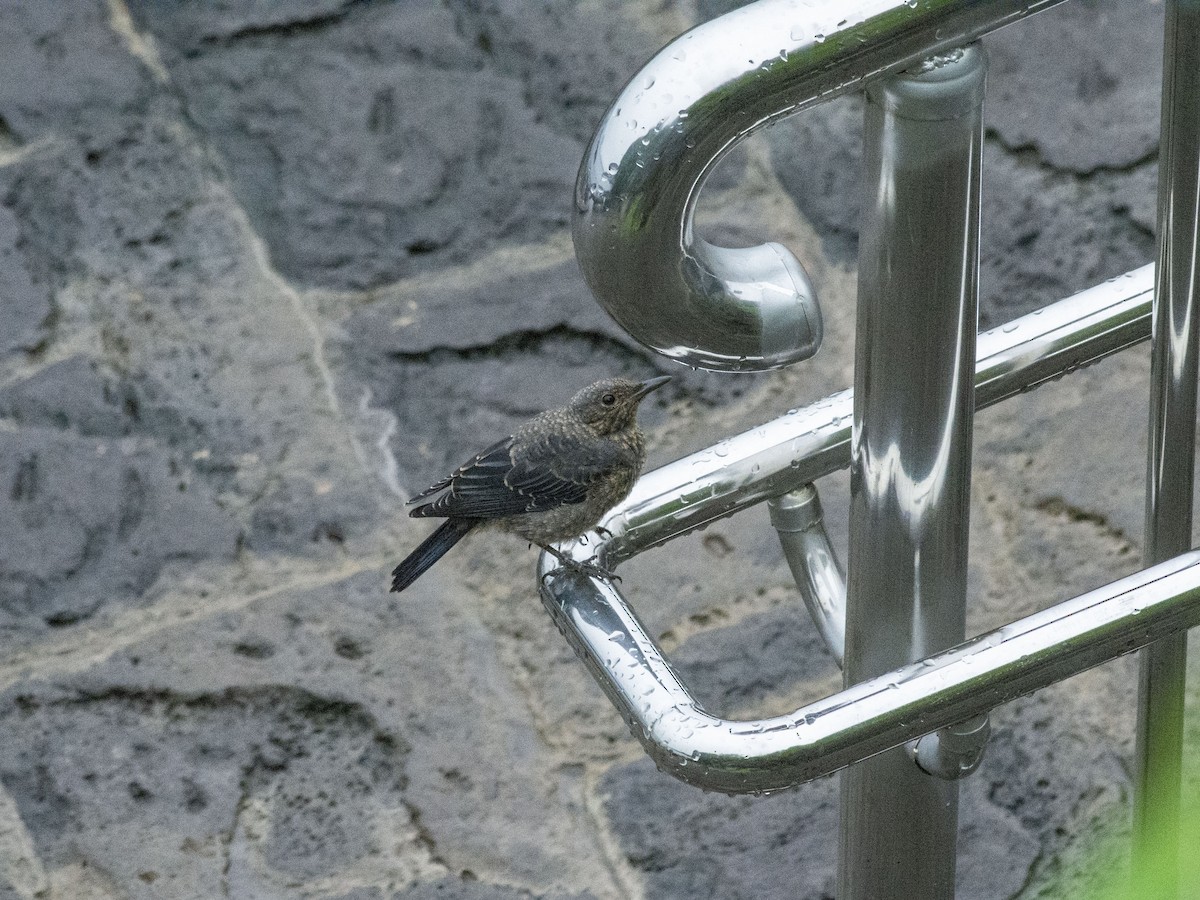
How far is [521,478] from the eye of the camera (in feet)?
8.30

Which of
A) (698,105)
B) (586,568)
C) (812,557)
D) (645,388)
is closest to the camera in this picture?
(698,105)

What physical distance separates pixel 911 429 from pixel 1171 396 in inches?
7.4

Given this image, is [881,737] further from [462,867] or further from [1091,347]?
[462,867]

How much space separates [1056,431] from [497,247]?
1.05 metres

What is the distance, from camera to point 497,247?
3.09m

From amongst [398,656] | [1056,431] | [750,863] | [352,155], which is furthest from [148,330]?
[1056,431]

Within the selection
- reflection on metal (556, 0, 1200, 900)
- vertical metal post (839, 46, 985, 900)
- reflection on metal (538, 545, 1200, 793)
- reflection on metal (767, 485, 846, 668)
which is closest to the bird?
reflection on metal (767, 485, 846, 668)

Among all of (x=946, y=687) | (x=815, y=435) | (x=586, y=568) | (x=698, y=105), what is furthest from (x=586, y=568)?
(x=698, y=105)

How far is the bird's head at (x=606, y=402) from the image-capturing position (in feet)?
8.44

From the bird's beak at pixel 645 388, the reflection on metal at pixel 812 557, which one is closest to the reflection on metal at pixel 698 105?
the reflection on metal at pixel 812 557

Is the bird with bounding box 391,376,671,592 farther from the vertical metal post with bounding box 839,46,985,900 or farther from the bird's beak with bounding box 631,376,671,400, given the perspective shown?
the vertical metal post with bounding box 839,46,985,900

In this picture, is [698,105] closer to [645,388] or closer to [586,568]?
[586,568]

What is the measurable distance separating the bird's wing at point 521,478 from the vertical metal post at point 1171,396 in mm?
1463

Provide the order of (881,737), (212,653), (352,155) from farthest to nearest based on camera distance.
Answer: (352,155)
(212,653)
(881,737)
